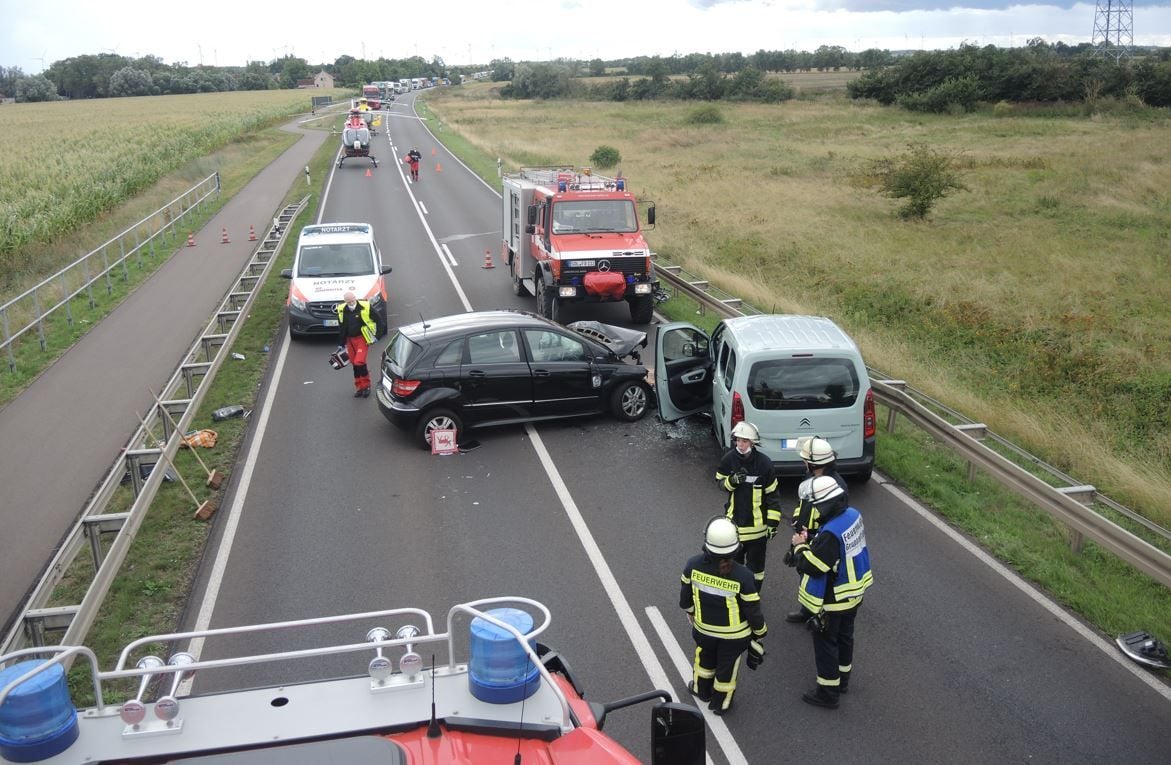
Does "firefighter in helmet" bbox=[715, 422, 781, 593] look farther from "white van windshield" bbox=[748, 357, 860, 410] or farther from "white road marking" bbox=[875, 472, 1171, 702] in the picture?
"white road marking" bbox=[875, 472, 1171, 702]

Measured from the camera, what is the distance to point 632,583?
905 centimetres

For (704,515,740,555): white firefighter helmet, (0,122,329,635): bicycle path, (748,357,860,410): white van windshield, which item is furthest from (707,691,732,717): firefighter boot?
(0,122,329,635): bicycle path

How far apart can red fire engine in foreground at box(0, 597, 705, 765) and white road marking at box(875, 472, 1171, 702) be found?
514 centimetres

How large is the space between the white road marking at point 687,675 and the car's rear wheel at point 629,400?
5063 millimetres

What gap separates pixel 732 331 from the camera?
1141 centimetres

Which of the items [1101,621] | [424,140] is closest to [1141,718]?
[1101,621]

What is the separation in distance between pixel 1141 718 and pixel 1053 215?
26828mm

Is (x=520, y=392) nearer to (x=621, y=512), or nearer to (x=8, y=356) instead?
(x=621, y=512)

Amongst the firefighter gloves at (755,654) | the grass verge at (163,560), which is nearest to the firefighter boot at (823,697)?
the firefighter gloves at (755,654)

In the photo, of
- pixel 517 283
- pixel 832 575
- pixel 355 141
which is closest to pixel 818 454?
pixel 832 575

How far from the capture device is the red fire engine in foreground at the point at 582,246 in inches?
706

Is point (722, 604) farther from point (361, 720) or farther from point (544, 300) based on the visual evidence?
point (544, 300)

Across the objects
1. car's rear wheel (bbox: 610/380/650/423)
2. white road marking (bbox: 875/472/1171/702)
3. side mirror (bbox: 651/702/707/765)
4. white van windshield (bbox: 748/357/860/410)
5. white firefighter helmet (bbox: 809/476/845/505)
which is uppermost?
side mirror (bbox: 651/702/707/765)

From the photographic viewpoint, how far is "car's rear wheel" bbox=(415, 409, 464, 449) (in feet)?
40.8
